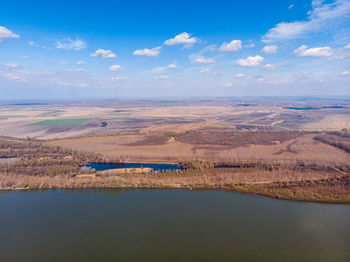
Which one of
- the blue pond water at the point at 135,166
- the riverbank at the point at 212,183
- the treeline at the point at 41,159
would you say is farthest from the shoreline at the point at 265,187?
the blue pond water at the point at 135,166

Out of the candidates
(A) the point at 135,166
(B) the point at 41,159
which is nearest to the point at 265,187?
(A) the point at 135,166


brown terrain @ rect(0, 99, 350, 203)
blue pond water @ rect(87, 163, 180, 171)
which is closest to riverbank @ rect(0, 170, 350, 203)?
brown terrain @ rect(0, 99, 350, 203)

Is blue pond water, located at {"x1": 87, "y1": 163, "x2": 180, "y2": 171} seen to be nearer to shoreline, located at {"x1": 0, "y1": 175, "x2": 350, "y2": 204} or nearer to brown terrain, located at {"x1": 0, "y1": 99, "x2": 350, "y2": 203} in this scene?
brown terrain, located at {"x1": 0, "y1": 99, "x2": 350, "y2": 203}

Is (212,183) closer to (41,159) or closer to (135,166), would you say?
(135,166)

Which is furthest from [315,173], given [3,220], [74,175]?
[3,220]

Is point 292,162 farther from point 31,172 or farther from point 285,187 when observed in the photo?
point 31,172

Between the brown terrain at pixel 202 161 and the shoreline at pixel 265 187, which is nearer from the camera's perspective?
the shoreline at pixel 265 187

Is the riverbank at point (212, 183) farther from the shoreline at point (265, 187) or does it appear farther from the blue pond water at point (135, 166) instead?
the blue pond water at point (135, 166)

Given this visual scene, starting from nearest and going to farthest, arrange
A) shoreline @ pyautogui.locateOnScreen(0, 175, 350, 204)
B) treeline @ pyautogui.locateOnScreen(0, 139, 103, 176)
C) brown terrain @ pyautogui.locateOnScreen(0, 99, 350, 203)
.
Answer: shoreline @ pyautogui.locateOnScreen(0, 175, 350, 204)
brown terrain @ pyautogui.locateOnScreen(0, 99, 350, 203)
treeline @ pyautogui.locateOnScreen(0, 139, 103, 176)

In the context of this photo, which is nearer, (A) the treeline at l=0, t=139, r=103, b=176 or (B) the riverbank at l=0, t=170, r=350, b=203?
(B) the riverbank at l=0, t=170, r=350, b=203
